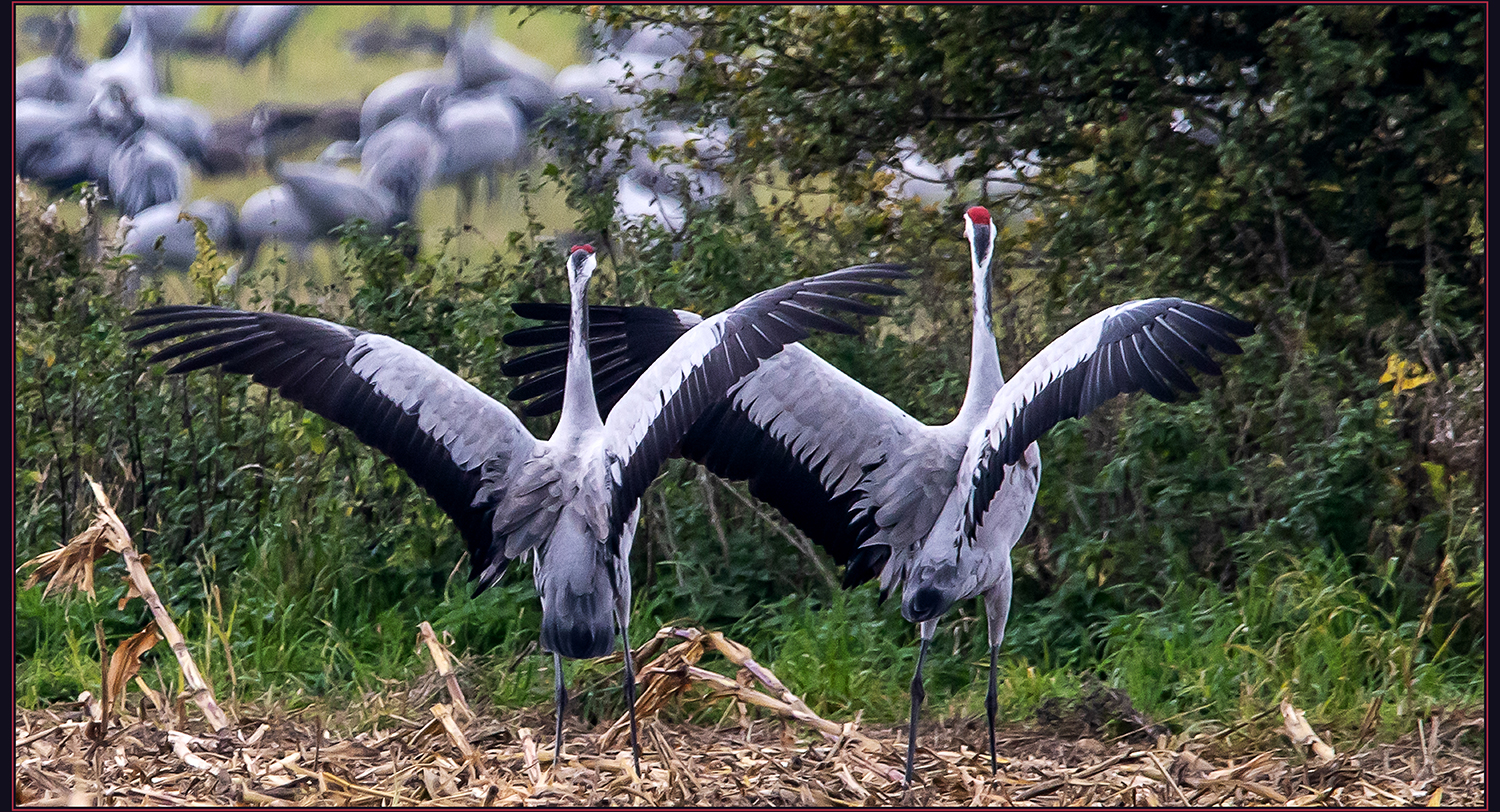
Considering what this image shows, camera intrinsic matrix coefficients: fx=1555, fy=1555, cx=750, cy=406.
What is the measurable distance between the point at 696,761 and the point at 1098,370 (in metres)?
1.71

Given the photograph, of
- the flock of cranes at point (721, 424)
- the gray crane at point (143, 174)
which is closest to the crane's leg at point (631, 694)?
the flock of cranes at point (721, 424)

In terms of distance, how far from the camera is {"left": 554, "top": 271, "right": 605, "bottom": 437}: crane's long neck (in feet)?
14.3

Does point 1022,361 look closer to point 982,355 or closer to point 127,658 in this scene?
point 982,355

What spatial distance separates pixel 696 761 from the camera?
467 cm

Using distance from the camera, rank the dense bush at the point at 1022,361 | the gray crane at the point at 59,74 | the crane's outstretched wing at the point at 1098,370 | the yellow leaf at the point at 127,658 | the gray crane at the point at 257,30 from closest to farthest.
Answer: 1. the crane's outstretched wing at the point at 1098,370
2. the yellow leaf at the point at 127,658
3. the dense bush at the point at 1022,361
4. the gray crane at the point at 59,74
5. the gray crane at the point at 257,30

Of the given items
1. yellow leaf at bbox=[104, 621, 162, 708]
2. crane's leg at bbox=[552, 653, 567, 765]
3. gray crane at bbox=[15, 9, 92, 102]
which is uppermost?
gray crane at bbox=[15, 9, 92, 102]

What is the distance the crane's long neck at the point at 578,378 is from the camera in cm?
434

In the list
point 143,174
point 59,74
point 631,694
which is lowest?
point 631,694

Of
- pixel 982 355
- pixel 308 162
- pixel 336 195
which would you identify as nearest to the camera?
pixel 982 355

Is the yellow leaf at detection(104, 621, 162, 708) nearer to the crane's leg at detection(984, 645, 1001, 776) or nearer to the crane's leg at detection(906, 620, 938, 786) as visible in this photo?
the crane's leg at detection(906, 620, 938, 786)

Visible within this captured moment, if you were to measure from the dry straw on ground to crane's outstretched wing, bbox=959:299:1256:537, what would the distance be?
0.88 m

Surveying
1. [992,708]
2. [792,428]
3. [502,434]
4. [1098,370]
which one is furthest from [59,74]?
[1098,370]

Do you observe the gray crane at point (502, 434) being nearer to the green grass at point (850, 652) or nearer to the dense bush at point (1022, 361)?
the green grass at point (850, 652)

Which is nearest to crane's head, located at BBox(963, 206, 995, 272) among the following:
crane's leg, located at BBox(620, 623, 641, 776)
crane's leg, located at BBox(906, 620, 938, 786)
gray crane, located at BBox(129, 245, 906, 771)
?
gray crane, located at BBox(129, 245, 906, 771)
